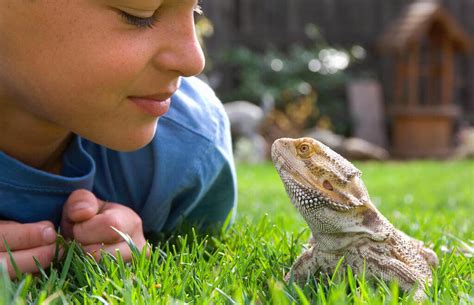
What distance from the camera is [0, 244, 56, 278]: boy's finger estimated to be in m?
2.14

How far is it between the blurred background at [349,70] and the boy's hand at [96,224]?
8.62 metres

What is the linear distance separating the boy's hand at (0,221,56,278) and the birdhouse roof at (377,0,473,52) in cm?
1011

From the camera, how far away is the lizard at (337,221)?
2027mm

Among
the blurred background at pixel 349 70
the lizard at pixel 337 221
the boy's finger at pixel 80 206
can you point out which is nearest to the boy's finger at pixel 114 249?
the boy's finger at pixel 80 206

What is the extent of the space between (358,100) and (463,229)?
361 inches

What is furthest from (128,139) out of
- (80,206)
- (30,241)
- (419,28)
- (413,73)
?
(413,73)

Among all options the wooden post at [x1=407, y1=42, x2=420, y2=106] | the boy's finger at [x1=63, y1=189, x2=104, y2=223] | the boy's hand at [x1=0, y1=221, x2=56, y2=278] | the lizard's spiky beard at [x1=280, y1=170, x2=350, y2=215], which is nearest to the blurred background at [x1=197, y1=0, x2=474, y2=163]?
the wooden post at [x1=407, y1=42, x2=420, y2=106]

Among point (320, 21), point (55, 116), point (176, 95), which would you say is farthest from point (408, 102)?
point (55, 116)

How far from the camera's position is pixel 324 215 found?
204 centimetres

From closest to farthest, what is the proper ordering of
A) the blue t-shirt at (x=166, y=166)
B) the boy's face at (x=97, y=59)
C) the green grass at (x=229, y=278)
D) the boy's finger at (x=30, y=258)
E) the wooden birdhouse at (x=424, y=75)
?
the green grass at (x=229, y=278) → the boy's face at (x=97, y=59) → the boy's finger at (x=30, y=258) → the blue t-shirt at (x=166, y=166) → the wooden birdhouse at (x=424, y=75)

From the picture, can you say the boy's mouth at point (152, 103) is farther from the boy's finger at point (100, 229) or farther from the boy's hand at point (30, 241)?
the boy's hand at point (30, 241)

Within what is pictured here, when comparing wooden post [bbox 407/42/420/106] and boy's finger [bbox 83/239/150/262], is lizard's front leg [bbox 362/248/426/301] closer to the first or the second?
boy's finger [bbox 83/239/150/262]

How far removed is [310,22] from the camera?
12.8 metres

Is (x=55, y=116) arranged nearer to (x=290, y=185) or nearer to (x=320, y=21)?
(x=290, y=185)
